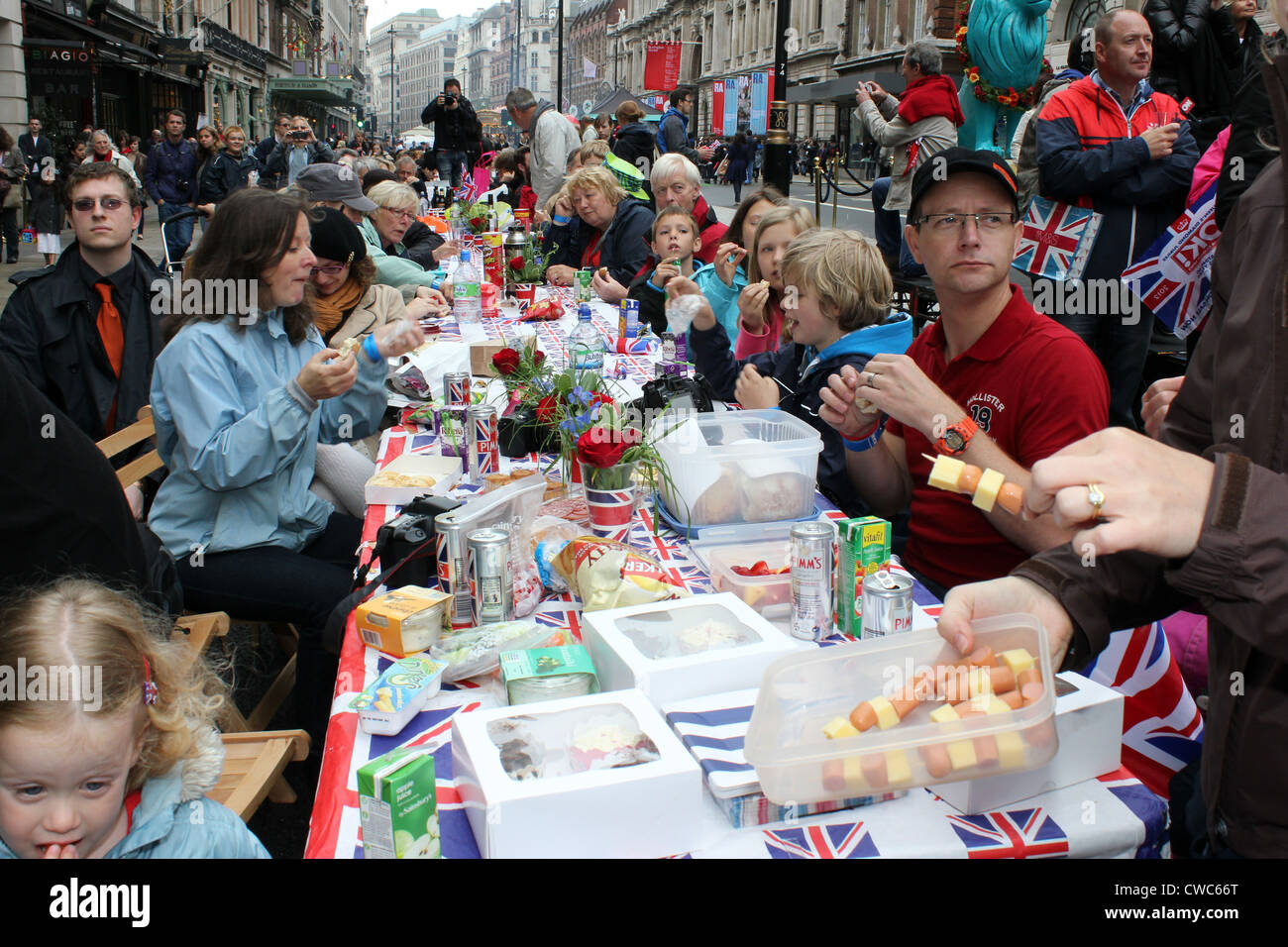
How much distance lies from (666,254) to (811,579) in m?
4.01

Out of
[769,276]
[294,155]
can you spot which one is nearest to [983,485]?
[769,276]

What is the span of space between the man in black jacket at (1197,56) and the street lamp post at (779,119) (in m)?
3.75

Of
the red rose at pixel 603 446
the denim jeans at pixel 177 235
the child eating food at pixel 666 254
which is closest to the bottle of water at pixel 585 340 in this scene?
the child eating food at pixel 666 254

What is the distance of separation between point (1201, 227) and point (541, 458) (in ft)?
11.3

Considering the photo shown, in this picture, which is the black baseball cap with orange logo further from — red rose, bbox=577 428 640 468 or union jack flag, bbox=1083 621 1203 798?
union jack flag, bbox=1083 621 1203 798

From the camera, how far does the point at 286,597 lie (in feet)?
9.59

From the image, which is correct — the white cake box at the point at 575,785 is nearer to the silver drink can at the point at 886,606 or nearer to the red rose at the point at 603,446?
the silver drink can at the point at 886,606

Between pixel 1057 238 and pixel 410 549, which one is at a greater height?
pixel 1057 238

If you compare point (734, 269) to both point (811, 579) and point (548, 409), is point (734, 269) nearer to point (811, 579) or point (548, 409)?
point (548, 409)

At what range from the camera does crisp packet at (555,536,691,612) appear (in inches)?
80.7

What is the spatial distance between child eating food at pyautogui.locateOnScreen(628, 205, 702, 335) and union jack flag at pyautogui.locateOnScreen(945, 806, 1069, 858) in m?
4.00

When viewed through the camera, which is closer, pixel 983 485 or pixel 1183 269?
pixel 983 485

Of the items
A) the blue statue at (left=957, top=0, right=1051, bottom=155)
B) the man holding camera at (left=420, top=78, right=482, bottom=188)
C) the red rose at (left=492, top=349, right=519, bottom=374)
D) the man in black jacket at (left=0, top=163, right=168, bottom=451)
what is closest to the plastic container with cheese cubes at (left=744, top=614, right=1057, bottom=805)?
the red rose at (left=492, top=349, right=519, bottom=374)

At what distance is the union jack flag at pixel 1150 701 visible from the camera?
2070 millimetres
